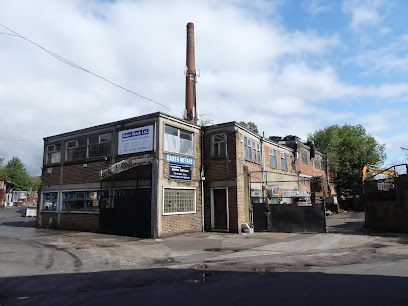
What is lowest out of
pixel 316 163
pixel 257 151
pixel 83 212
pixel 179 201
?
pixel 83 212

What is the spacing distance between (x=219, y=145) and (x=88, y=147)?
27.0 feet

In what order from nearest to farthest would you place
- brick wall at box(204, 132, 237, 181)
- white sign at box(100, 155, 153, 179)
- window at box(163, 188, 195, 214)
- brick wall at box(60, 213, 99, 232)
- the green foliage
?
white sign at box(100, 155, 153, 179) → window at box(163, 188, 195, 214) → brick wall at box(204, 132, 237, 181) → brick wall at box(60, 213, 99, 232) → the green foliage

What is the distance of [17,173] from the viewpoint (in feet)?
295

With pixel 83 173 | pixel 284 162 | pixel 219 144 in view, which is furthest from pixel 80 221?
pixel 284 162

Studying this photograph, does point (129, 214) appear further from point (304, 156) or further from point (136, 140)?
point (304, 156)

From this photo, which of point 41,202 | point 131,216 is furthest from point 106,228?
point 41,202

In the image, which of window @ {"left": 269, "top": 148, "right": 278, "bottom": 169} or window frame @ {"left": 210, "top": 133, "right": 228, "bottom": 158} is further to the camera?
window @ {"left": 269, "top": 148, "right": 278, "bottom": 169}

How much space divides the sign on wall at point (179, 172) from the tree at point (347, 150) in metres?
31.4

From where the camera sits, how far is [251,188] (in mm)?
23094

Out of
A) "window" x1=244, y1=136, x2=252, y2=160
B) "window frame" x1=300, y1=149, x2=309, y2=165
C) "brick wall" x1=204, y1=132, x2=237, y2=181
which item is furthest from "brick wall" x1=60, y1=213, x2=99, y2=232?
"window frame" x1=300, y1=149, x2=309, y2=165

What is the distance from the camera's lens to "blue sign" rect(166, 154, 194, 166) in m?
19.8

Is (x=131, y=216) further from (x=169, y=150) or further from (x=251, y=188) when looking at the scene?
(x=251, y=188)

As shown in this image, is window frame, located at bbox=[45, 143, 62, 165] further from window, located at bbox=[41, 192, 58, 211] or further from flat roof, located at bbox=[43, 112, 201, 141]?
window, located at bbox=[41, 192, 58, 211]

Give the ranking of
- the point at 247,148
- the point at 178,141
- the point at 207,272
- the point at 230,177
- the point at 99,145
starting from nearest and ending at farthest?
the point at 207,272 < the point at 178,141 < the point at 230,177 < the point at 99,145 < the point at 247,148
